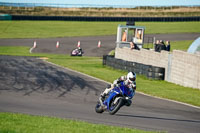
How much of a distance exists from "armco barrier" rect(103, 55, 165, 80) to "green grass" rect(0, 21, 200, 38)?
2801cm

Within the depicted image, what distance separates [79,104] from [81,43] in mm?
34828

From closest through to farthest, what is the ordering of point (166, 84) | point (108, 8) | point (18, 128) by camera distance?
point (18, 128) → point (166, 84) → point (108, 8)

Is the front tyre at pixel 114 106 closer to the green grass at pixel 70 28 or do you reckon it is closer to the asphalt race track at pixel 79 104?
the asphalt race track at pixel 79 104

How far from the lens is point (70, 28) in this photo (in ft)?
208

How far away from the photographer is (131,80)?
12.2 metres

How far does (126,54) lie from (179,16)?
145 ft

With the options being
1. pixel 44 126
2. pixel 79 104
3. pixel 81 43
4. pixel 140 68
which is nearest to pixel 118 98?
pixel 79 104

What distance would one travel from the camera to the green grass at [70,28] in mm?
56938

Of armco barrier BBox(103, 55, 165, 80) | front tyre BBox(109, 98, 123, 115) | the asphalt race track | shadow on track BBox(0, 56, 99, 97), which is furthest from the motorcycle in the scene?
armco barrier BBox(103, 55, 165, 80)

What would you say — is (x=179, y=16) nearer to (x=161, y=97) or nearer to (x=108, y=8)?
(x=108, y=8)

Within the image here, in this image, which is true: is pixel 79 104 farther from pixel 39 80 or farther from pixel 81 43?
pixel 81 43

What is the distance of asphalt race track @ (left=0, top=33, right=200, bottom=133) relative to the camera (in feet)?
39.8

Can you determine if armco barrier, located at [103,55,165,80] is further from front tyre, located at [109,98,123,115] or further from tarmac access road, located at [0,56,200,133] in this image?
front tyre, located at [109,98,123,115]

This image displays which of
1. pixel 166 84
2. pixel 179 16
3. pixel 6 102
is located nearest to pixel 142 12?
pixel 179 16
